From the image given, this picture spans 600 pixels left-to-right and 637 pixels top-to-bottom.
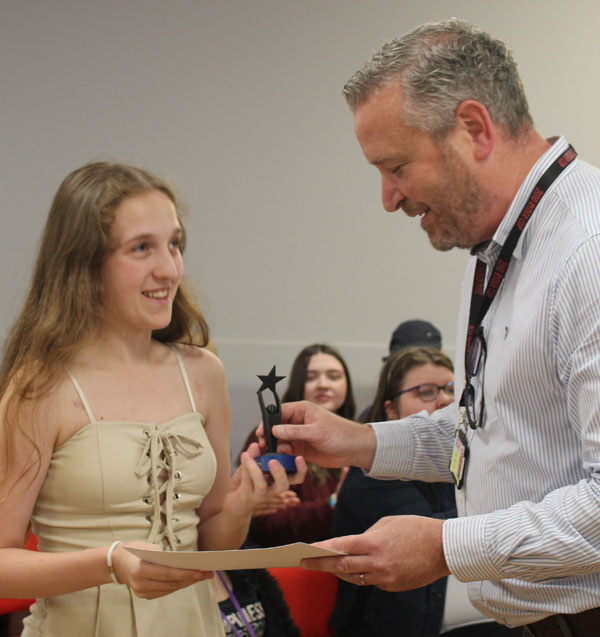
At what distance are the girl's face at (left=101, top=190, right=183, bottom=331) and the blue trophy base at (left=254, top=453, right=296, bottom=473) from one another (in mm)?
385

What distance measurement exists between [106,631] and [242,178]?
11.6ft

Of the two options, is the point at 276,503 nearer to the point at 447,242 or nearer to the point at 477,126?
the point at 447,242

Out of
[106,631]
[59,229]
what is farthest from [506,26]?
[106,631]

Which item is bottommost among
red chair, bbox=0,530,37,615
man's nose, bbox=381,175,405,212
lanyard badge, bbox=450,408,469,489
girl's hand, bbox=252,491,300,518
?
red chair, bbox=0,530,37,615

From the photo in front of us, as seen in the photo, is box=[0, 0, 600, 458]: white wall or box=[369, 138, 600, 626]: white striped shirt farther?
box=[0, 0, 600, 458]: white wall

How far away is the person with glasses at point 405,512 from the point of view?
258 centimetres

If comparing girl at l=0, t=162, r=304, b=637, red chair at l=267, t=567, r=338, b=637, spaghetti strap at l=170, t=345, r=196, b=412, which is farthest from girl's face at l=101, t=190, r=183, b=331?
red chair at l=267, t=567, r=338, b=637

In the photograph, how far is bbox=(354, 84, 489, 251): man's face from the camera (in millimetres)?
1506

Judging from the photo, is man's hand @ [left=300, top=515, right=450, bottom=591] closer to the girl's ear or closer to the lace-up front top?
the lace-up front top

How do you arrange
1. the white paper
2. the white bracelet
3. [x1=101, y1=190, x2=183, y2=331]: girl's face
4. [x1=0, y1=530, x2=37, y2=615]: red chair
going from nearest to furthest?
the white paper → the white bracelet → [x1=101, y1=190, x2=183, y2=331]: girl's face → [x1=0, y1=530, x2=37, y2=615]: red chair

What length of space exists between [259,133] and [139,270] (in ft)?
10.7

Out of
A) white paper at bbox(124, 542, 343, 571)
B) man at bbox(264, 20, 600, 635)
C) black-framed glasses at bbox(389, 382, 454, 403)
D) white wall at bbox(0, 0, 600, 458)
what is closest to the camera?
white paper at bbox(124, 542, 343, 571)

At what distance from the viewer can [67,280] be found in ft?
5.57

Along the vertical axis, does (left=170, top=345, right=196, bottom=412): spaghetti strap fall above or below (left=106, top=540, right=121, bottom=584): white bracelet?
above
